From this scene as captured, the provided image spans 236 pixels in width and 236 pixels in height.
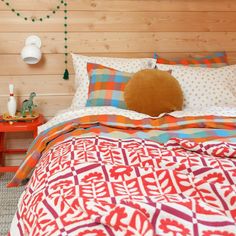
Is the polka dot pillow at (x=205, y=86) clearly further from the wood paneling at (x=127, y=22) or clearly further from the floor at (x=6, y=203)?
the floor at (x=6, y=203)

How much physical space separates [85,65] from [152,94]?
0.61m

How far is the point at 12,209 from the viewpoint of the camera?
2268mm

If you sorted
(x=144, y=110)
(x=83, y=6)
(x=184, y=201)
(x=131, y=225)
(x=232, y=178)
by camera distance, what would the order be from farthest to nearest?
(x=83, y=6), (x=144, y=110), (x=232, y=178), (x=184, y=201), (x=131, y=225)

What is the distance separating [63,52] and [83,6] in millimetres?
371

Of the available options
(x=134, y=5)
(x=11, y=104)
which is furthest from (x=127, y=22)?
(x=11, y=104)

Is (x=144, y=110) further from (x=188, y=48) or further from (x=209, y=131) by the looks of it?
(x=188, y=48)

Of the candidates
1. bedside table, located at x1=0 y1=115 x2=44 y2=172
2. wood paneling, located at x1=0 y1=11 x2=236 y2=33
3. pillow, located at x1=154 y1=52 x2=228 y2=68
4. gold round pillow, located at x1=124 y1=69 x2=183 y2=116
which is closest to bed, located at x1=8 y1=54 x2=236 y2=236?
gold round pillow, located at x1=124 y1=69 x2=183 y2=116

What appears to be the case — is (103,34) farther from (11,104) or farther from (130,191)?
(130,191)

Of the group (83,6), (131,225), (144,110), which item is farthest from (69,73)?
(131,225)

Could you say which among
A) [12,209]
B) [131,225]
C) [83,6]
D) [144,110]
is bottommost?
[12,209]

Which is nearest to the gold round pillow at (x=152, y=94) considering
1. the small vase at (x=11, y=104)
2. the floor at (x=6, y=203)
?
the small vase at (x=11, y=104)

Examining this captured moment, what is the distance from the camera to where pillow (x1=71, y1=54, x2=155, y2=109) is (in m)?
2.53

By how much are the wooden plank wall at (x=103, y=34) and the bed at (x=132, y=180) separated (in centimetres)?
89

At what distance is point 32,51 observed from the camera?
2562mm
